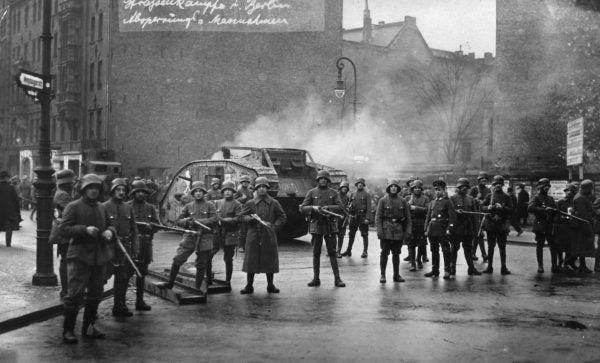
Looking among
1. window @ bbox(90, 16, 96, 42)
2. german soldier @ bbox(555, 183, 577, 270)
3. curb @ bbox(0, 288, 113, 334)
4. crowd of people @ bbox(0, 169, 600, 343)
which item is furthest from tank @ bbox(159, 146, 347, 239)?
window @ bbox(90, 16, 96, 42)

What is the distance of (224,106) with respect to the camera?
43.9 metres

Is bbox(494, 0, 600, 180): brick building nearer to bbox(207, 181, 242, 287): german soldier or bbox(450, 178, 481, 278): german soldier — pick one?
bbox(450, 178, 481, 278): german soldier

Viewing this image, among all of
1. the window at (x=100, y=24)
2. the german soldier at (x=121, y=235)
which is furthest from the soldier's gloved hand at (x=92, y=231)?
the window at (x=100, y=24)

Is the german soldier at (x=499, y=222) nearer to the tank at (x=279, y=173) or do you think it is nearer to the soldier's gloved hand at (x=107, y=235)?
the tank at (x=279, y=173)

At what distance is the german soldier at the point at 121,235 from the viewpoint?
8.45 m

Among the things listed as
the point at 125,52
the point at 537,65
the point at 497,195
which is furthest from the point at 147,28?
the point at 497,195

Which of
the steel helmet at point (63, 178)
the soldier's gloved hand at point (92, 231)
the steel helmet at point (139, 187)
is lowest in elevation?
the soldier's gloved hand at point (92, 231)

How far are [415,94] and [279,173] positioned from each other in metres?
33.2

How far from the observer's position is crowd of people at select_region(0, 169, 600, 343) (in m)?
7.42

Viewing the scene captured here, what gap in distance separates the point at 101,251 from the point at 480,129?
46386mm

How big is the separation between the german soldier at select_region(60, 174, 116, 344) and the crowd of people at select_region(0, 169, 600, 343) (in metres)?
0.01

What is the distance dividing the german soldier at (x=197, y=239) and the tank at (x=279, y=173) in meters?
7.08

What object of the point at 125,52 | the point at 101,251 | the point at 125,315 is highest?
the point at 125,52

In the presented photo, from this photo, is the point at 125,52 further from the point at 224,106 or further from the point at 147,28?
the point at 224,106
